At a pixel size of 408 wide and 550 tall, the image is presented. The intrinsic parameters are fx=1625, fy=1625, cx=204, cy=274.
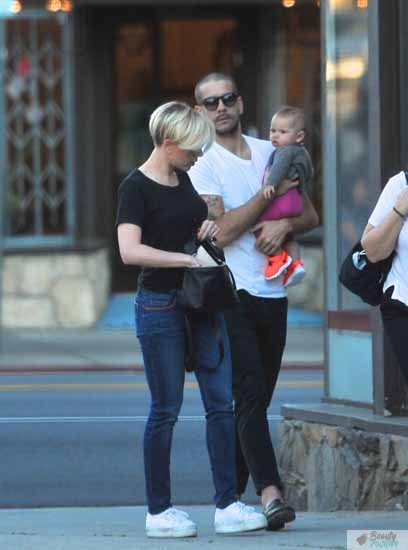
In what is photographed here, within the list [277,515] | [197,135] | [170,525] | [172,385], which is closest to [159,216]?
[197,135]

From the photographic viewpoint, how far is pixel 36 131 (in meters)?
19.4

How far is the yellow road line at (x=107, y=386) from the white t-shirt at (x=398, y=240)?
7868 mm

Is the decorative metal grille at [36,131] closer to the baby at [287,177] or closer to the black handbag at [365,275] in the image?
the baby at [287,177]

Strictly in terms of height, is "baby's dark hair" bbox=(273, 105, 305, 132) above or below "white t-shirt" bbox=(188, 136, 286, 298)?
above

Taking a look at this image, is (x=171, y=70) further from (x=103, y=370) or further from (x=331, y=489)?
(x=331, y=489)

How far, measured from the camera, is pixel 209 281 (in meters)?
6.52

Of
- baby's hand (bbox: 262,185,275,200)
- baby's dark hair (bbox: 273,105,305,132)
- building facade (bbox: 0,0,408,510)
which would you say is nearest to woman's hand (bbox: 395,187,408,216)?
baby's hand (bbox: 262,185,275,200)

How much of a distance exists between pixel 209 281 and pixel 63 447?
445 centimetres

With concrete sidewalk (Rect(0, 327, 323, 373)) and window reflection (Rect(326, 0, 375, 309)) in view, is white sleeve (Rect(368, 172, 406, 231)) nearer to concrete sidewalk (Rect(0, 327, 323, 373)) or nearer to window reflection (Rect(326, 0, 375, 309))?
window reflection (Rect(326, 0, 375, 309))

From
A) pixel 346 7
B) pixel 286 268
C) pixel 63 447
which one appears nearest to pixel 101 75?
pixel 63 447

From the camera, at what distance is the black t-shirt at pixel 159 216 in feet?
21.5

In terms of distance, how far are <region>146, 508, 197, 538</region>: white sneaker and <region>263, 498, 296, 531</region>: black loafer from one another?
34cm

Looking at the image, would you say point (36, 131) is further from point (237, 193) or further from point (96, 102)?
point (237, 193)

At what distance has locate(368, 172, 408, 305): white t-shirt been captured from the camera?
20.0ft
